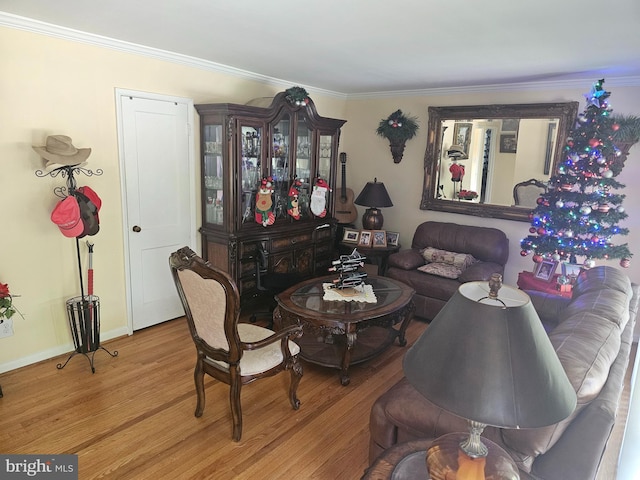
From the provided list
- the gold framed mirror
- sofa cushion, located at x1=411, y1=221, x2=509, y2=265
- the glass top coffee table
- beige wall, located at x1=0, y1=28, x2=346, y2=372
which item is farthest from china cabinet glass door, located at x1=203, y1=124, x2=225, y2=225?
the gold framed mirror

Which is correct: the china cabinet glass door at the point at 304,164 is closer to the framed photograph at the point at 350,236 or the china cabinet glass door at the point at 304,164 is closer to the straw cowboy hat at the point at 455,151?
the framed photograph at the point at 350,236

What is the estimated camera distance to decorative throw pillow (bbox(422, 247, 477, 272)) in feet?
14.8

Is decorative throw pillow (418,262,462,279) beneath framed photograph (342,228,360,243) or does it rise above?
beneath

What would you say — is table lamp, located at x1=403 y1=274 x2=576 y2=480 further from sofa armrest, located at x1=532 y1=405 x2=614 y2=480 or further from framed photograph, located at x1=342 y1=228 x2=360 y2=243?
framed photograph, located at x1=342 y1=228 x2=360 y2=243

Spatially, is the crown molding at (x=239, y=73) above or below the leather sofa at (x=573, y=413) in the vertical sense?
above

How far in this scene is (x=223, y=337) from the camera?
235 cm

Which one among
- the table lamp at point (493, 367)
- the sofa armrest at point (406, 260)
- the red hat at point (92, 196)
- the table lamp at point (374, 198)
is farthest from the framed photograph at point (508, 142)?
the red hat at point (92, 196)

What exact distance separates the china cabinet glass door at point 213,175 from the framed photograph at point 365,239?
5.84ft

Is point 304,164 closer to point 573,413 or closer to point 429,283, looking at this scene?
point 429,283

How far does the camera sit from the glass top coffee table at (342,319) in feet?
9.91

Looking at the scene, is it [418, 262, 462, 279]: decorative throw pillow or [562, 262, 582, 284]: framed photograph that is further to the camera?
[418, 262, 462, 279]: decorative throw pillow

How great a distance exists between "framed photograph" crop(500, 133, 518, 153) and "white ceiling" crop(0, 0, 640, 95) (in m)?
0.66

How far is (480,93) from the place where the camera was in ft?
15.6

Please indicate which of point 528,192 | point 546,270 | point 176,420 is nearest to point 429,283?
point 546,270
